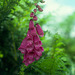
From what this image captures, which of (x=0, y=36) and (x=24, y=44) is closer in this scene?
(x=24, y=44)

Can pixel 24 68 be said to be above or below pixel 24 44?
below

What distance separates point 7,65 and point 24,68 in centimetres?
31

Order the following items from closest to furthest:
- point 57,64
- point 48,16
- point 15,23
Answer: point 57,64, point 15,23, point 48,16

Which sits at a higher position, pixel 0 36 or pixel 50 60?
pixel 0 36

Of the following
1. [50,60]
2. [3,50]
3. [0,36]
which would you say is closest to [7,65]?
[3,50]

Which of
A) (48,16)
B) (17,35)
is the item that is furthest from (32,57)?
(48,16)

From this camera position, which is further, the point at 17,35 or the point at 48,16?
the point at 48,16

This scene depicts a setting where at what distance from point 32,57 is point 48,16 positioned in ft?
1.81

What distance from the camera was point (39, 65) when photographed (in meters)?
0.64

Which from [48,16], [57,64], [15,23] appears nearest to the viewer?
[57,64]

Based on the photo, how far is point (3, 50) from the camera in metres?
0.91

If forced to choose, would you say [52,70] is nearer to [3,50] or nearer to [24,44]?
[24,44]

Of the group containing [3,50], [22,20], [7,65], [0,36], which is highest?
[22,20]

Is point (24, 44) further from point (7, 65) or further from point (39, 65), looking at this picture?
point (7, 65)
